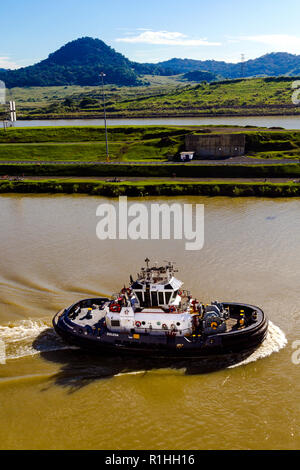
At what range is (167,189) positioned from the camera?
42156 mm

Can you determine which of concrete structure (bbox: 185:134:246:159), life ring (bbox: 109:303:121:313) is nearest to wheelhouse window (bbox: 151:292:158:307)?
life ring (bbox: 109:303:121:313)

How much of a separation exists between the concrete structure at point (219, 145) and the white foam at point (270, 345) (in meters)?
37.8

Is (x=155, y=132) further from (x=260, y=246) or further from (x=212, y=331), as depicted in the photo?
(x=212, y=331)

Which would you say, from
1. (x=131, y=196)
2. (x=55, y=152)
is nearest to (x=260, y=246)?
(x=131, y=196)

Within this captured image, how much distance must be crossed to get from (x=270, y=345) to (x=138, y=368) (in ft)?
18.3

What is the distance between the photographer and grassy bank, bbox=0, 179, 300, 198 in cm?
4056

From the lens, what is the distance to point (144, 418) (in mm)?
14219

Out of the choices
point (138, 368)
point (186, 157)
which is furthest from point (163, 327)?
point (186, 157)

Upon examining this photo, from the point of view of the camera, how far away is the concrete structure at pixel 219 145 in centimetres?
5288

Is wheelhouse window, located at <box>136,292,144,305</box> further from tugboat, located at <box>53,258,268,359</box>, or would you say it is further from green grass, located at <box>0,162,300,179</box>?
green grass, located at <box>0,162,300,179</box>

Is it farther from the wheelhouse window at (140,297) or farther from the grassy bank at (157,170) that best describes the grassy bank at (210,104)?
the wheelhouse window at (140,297)

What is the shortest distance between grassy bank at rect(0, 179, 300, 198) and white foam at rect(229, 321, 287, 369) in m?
24.1

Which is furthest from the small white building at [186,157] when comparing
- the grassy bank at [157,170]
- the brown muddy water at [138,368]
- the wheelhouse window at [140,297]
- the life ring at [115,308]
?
the life ring at [115,308]

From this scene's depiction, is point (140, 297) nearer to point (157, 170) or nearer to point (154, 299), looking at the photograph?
point (154, 299)
